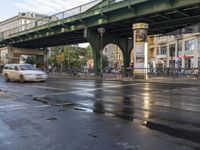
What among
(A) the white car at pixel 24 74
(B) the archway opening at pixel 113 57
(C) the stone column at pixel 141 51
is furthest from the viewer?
(B) the archway opening at pixel 113 57

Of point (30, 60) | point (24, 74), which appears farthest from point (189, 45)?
point (30, 60)

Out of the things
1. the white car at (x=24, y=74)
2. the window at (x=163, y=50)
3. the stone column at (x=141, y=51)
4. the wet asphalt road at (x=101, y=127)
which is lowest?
the wet asphalt road at (x=101, y=127)

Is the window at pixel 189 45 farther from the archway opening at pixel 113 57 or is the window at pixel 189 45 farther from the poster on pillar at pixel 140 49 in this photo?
the archway opening at pixel 113 57

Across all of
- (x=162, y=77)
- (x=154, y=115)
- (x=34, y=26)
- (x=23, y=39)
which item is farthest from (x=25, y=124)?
(x=23, y=39)

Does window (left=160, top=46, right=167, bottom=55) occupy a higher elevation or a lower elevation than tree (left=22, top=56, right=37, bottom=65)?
higher

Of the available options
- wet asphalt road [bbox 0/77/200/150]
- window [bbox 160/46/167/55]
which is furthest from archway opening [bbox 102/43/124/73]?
wet asphalt road [bbox 0/77/200/150]

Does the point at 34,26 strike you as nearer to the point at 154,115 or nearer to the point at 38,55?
the point at 38,55

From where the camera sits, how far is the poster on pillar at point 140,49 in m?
33.0

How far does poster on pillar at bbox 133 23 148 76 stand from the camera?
1300 inches

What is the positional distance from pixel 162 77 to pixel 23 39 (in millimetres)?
33088

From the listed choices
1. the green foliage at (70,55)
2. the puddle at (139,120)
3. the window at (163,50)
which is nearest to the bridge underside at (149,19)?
the puddle at (139,120)

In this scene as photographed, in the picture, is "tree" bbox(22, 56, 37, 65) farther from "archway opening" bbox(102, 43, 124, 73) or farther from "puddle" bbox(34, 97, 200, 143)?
"puddle" bbox(34, 97, 200, 143)

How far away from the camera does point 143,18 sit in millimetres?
32688

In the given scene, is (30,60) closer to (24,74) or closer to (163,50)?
(163,50)
